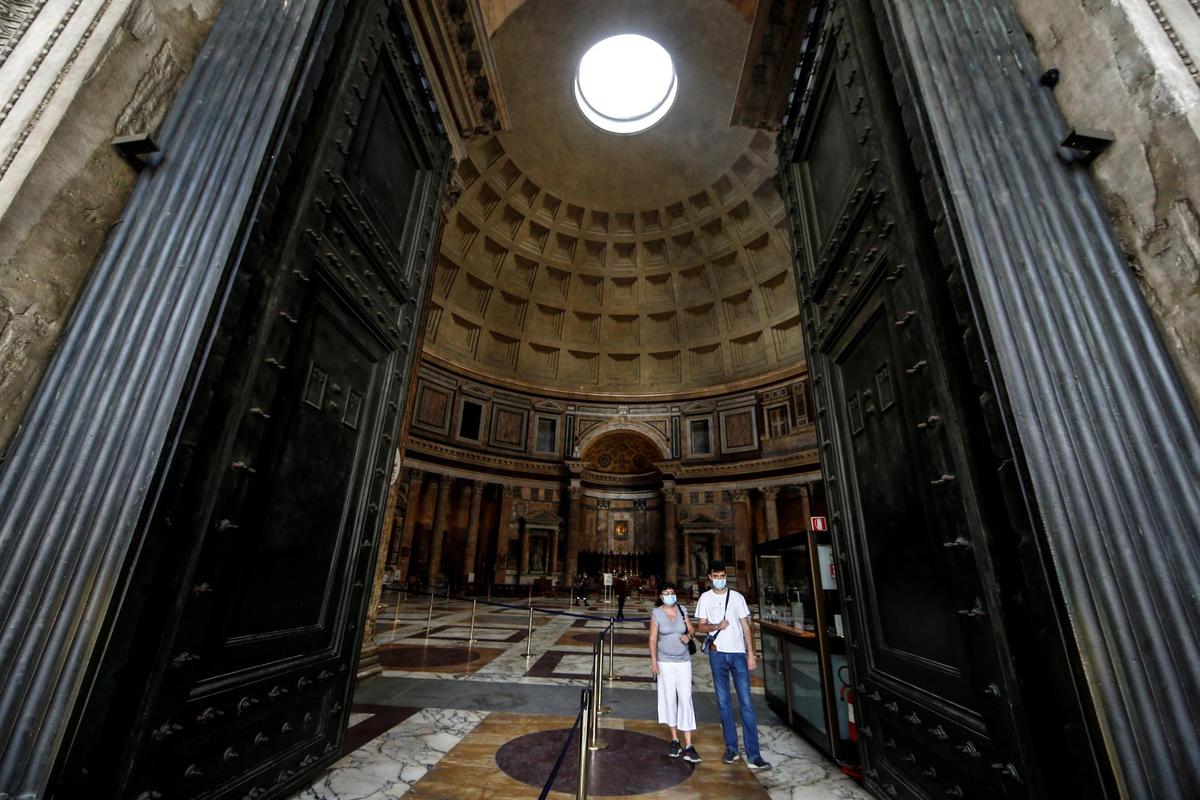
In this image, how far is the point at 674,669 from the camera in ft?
13.6

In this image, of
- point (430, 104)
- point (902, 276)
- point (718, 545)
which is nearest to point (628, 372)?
point (718, 545)

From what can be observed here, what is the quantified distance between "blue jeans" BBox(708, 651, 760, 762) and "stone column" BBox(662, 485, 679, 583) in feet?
59.6

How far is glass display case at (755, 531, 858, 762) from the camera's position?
3986 millimetres

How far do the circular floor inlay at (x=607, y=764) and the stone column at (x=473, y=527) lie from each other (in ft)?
56.2

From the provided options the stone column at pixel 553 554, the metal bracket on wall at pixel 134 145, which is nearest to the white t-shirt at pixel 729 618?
the metal bracket on wall at pixel 134 145

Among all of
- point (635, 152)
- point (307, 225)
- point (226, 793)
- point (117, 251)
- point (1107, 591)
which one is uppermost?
point (635, 152)

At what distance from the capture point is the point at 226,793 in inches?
94.7

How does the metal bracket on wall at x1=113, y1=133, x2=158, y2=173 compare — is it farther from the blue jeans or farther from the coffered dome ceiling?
the coffered dome ceiling

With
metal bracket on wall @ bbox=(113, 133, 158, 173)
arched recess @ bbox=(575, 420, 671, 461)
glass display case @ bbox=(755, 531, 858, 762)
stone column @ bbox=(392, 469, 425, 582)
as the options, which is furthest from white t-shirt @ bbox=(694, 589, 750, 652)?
arched recess @ bbox=(575, 420, 671, 461)

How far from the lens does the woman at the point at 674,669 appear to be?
382cm

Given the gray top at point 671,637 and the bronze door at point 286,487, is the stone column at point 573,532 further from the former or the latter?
the bronze door at point 286,487

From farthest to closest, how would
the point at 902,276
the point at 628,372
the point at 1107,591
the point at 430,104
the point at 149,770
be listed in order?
1. the point at 628,372
2. the point at 430,104
3. the point at 902,276
4. the point at 149,770
5. the point at 1107,591

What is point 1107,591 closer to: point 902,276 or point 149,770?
Answer: point 902,276

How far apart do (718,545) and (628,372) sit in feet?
32.0
